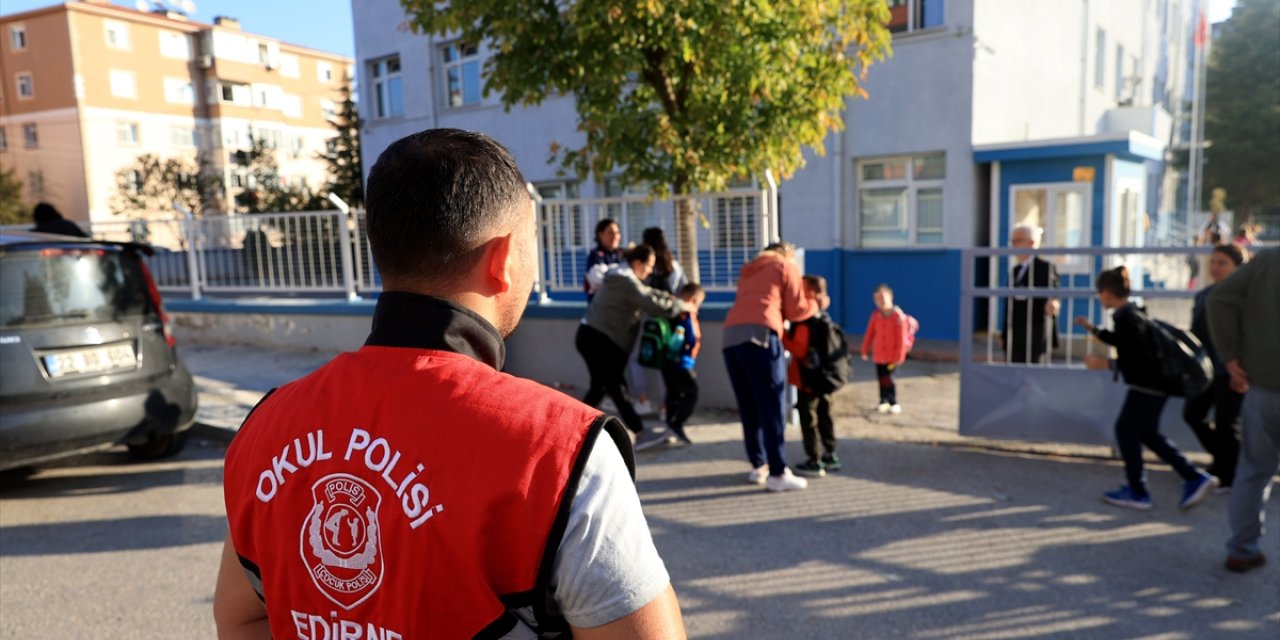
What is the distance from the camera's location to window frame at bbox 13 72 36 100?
45.5 metres

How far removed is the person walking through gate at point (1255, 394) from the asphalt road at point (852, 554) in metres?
0.20

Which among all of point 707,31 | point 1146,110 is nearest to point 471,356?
point 707,31

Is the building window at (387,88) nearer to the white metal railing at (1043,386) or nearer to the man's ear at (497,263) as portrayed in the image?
the white metal railing at (1043,386)

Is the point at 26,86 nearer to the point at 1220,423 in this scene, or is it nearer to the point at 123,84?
the point at 123,84

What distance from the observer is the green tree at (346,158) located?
3025 cm

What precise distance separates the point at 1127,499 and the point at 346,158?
29854 millimetres

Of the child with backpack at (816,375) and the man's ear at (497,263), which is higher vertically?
the man's ear at (497,263)

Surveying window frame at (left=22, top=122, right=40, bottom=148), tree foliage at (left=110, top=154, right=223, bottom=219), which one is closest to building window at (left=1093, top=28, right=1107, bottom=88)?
tree foliage at (left=110, top=154, right=223, bottom=219)

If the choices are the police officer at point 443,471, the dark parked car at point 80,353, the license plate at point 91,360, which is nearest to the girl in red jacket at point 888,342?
the dark parked car at point 80,353

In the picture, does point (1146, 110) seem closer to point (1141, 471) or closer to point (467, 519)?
point (1141, 471)

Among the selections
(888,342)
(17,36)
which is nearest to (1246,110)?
(888,342)

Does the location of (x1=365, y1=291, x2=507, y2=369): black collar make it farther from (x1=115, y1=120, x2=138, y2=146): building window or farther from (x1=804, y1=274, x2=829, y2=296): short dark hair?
(x1=115, y1=120, x2=138, y2=146): building window

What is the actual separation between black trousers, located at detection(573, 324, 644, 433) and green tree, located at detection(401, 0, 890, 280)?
4.99ft

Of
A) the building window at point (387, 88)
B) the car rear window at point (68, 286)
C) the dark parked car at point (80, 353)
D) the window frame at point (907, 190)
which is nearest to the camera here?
the dark parked car at point (80, 353)
